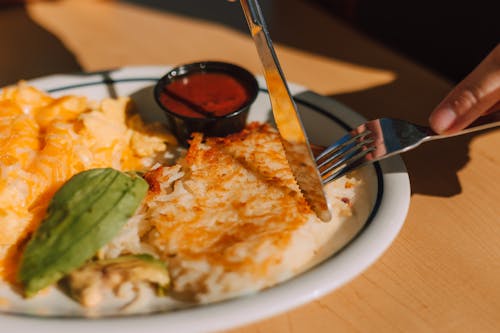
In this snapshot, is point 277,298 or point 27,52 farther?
point 27,52

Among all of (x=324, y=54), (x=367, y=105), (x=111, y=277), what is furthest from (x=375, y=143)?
(x=324, y=54)

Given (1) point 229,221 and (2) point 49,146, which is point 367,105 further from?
(2) point 49,146

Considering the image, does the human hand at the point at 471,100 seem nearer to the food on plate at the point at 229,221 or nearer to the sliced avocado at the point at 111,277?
the food on plate at the point at 229,221

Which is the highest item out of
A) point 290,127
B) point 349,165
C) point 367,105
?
point 290,127

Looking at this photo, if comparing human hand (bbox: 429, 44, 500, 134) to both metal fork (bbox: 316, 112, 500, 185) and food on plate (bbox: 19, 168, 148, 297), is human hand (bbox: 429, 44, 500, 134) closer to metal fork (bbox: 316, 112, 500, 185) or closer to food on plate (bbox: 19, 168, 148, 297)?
metal fork (bbox: 316, 112, 500, 185)

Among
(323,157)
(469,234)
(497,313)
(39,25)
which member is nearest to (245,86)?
(323,157)

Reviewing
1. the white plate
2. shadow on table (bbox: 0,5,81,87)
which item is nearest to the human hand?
the white plate
